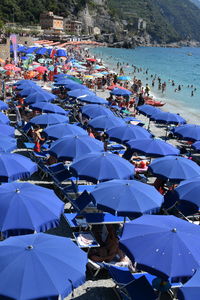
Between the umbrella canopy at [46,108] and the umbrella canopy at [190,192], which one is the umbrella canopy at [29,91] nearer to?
the umbrella canopy at [46,108]

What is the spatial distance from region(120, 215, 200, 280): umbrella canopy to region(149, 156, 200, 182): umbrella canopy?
298cm

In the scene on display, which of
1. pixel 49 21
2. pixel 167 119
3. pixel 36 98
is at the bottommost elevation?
pixel 167 119

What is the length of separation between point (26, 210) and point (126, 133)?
20.5 ft

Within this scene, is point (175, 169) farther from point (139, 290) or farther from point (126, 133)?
point (139, 290)

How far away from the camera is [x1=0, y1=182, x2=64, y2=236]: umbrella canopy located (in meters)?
5.54

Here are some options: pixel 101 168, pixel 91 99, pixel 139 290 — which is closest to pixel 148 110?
pixel 91 99

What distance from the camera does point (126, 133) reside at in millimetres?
11422

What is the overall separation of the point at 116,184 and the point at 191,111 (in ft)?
75.2

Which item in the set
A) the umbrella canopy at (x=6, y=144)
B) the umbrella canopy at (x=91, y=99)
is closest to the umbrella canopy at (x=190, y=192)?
the umbrella canopy at (x=6, y=144)

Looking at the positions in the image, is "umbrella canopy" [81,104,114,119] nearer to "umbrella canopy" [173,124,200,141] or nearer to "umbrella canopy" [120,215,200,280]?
"umbrella canopy" [173,124,200,141]

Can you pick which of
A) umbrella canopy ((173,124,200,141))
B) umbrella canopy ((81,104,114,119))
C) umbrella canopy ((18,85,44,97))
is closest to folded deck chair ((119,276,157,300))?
umbrella canopy ((173,124,200,141))

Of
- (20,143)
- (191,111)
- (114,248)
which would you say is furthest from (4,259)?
(191,111)

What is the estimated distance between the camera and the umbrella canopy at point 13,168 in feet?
23.7

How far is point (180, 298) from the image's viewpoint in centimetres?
416
